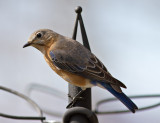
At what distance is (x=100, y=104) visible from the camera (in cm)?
345

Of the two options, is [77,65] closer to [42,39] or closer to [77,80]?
[77,80]

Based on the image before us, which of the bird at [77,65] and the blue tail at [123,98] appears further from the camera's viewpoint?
the bird at [77,65]

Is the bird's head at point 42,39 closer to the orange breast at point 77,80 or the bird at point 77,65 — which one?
the bird at point 77,65

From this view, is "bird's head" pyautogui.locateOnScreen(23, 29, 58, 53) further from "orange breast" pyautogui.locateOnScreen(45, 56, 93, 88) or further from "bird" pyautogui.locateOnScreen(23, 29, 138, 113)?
"orange breast" pyautogui.locateOnScreen(45, 56, 93, 88)

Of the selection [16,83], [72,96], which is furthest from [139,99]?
[16,83]

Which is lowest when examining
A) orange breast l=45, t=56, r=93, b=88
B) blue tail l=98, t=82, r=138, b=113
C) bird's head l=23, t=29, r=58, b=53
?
blue tail l=98, t=82, r=138, b=113

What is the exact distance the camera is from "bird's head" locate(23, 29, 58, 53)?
9.60ft

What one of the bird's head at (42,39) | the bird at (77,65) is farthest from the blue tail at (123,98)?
the bird's head at (42,39)

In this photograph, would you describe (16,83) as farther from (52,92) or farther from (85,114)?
(85,114)

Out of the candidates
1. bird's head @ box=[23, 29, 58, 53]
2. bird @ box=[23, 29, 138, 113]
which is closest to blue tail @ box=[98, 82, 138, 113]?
bird @ box=[23, 29, 138, 113]

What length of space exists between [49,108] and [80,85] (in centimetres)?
118

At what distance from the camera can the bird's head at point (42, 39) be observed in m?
2.93

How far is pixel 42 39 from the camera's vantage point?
9.84ft

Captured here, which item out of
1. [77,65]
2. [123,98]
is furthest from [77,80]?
[123,98]
